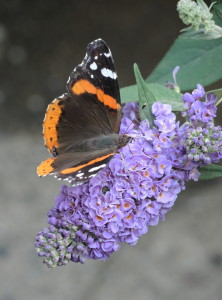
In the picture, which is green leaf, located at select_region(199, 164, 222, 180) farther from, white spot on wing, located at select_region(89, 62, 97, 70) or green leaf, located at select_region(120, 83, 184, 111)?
white spot on wing, located at select_region(89, 62, 97, 70)

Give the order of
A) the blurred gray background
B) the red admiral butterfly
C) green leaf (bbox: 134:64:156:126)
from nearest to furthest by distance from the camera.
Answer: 1. green leaf (bbox: 134:64:156:126)
2. the red admiral butterfly
3. the blurred gray background

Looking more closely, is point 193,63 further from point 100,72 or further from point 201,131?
point 201,131

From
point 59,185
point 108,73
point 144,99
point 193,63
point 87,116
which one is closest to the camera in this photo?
point 144,99

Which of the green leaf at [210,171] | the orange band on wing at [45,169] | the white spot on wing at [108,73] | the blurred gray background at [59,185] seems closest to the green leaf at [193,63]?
the white spot on wing at [108,73]

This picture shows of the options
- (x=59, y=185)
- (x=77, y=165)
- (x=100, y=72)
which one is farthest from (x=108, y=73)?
(x=59, y=185)

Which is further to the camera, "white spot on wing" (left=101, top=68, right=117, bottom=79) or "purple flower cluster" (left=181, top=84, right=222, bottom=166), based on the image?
"white spot on wing" (left=101, top=68, right=117, bottom=79)

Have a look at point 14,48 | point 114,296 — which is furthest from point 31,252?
point 14,48

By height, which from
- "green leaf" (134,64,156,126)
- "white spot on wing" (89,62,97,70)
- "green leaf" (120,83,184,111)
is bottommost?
"green leaf" (120,83,184,111)

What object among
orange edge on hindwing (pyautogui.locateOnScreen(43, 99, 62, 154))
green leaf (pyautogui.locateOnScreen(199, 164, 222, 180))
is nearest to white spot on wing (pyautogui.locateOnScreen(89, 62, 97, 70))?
orange edge on hindwing (pyautogui.locateOnScreen(43, 99, 62, 154))
